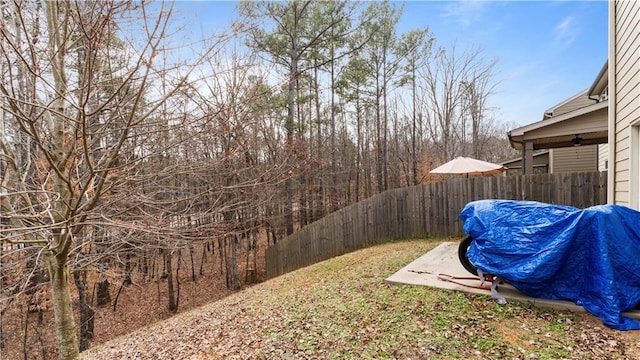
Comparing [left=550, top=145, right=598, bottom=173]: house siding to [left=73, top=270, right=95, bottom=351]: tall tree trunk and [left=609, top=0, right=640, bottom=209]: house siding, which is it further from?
[left=73, top=270, right=95, bottom=351]: tall tree trunk

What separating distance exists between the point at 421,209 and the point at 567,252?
14.9 feet

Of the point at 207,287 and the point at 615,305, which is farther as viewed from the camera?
Result: the point at 207,287

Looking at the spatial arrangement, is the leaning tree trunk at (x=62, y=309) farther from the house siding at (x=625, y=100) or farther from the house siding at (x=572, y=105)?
the house siding at (x=572, y=105)

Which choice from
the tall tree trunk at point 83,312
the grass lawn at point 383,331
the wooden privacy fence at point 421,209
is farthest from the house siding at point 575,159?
the tall tree trunk at point 83,312

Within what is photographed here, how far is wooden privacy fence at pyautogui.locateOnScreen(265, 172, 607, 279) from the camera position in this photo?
6227 millimetres

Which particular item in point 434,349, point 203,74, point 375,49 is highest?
point 375,49

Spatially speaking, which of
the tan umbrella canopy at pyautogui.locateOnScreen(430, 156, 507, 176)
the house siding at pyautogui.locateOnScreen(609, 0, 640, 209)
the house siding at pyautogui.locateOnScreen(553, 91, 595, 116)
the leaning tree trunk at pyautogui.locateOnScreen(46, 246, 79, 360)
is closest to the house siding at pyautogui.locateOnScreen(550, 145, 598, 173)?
the house siding at pyautogui.locateOnScreen(553, 91, 595, 116)

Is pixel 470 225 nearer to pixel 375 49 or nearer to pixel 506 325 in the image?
pixel 506 325

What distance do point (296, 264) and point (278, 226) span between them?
3.74 m

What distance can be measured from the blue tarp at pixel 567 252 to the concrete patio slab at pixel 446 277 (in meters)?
0.08

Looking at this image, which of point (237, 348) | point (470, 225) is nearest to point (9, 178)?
point (237, 348)

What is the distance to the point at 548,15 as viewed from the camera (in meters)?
7.56

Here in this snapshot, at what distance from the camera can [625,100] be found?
3.89 meters

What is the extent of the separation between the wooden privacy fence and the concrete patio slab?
1.88 meters
